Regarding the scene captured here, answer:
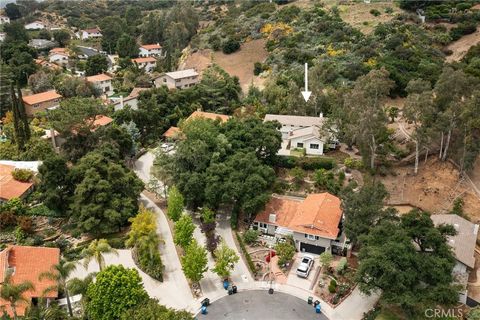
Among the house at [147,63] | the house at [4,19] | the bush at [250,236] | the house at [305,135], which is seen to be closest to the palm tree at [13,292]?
the bush at [250,236]

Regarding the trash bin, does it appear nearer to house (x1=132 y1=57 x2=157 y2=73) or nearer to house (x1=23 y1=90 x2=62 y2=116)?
house (x1=23 y1=90 x2=62 y2=116)

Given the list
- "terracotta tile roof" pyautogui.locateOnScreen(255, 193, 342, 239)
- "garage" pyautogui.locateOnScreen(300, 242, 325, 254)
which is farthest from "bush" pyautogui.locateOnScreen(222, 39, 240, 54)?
"garage" pyautogui.locateOnScreen(300, 242, 325, 254)

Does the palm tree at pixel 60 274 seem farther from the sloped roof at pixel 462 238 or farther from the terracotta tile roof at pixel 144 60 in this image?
the terracotta tile roof at pixel 144 60

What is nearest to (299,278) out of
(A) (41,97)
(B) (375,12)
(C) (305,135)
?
(C) (305,135)

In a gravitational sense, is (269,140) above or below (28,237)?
above

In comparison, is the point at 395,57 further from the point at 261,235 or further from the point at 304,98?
the point at 261,235

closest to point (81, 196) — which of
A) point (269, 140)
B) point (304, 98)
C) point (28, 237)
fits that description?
point (28, 237)

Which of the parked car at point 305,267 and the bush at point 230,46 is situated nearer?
the parked car at point 305,267
